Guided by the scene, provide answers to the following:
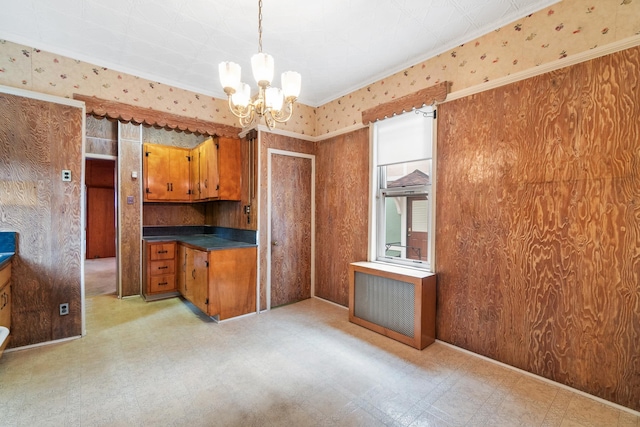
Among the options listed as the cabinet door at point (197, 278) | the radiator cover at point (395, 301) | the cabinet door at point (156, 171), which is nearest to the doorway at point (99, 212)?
the cabinet door at point (156, 171)

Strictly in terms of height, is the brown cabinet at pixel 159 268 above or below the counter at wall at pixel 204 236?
below

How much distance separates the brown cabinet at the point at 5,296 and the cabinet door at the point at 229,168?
84.3 inches

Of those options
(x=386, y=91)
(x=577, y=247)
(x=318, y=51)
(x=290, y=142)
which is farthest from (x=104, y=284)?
(x=577, y=247)

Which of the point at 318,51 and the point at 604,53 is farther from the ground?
the point at 318,51

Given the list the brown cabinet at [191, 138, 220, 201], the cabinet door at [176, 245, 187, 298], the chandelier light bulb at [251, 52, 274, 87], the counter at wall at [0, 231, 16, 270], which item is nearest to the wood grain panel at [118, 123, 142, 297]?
Result: the cabinet door at [176, 245, 187, 298]

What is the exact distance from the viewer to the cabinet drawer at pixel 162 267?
14.2 feet

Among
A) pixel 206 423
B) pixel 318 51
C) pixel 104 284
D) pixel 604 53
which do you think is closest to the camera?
pixel 206 423

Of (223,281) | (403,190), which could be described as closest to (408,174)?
(403,190)

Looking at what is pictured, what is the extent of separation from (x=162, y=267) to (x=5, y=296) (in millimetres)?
1961

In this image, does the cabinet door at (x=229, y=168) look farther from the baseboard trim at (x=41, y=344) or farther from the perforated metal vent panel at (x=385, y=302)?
the baseboard trim at (x=41, y=344)

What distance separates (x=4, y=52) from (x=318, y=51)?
116 inches

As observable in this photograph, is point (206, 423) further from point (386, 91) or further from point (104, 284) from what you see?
point (104, 284)

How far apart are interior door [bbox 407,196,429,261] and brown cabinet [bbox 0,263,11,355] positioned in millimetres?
3818

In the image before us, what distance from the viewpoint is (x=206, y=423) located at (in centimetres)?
177
